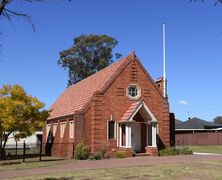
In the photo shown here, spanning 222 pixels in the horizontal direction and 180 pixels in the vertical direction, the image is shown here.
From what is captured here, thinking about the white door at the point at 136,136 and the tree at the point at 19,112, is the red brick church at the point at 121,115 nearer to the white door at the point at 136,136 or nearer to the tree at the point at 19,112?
the white door at the point at 136,136

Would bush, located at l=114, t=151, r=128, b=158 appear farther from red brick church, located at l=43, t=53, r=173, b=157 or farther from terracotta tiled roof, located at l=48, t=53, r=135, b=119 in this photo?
terracotta tiled roof, located at l=48, t=53, r=135, b=119

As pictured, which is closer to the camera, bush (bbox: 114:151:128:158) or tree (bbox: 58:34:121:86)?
bush (bbox: 114:151:128:158)

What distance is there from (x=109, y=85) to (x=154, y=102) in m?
4.46

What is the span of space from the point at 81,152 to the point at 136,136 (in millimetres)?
5522

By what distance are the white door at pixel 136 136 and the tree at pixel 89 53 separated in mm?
34305

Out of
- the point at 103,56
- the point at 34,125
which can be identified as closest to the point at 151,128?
the point at 34,125

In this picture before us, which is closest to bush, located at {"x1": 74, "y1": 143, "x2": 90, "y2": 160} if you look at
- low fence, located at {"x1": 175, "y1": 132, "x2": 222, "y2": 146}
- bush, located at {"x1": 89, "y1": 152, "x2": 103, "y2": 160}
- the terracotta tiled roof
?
bush, located at {"x1": 89, "y1": 152, "x2": 103, "y2": 160}

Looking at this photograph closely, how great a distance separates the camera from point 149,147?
3056cm

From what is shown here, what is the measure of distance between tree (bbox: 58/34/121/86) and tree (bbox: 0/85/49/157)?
118 ft

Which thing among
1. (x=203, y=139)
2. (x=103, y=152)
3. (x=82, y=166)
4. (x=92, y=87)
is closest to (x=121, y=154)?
(x=103, y=152)

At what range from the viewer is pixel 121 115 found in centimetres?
3103

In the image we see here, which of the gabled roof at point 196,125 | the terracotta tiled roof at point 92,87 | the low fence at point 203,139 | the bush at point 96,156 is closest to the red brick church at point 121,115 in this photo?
the terracotta tiled roof at point 92,87

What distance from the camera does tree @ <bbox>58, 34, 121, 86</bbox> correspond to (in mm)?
65688

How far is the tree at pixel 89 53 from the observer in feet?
216
